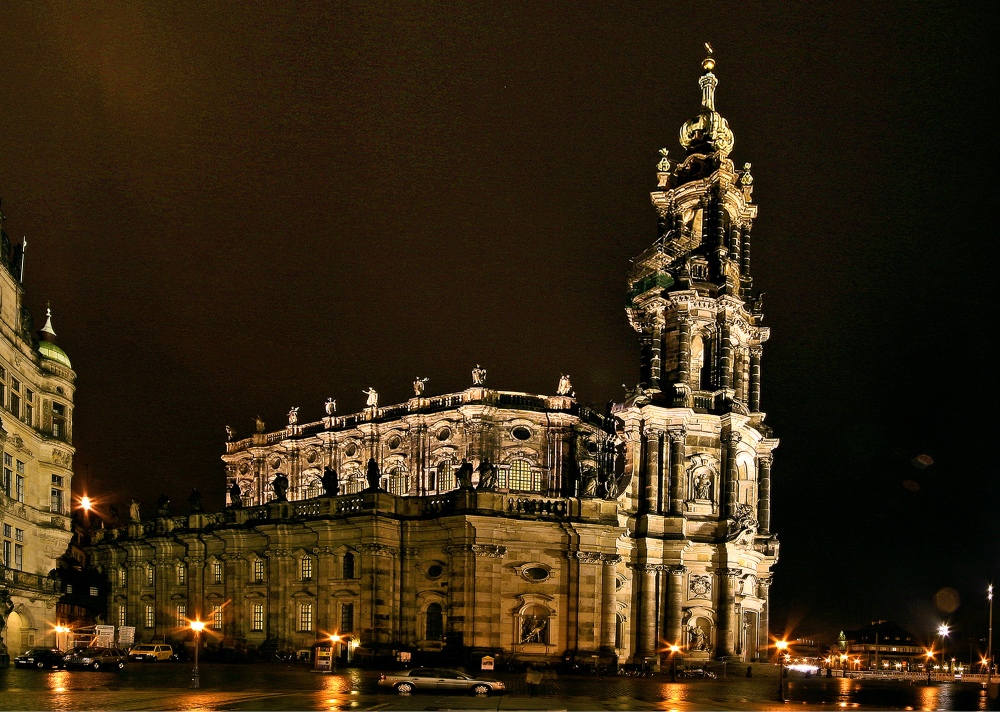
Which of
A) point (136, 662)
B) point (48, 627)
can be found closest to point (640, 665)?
point (136, 662)

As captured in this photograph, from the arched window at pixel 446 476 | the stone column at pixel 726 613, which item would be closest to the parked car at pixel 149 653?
the arched window at pixel 446 476

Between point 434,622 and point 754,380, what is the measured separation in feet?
92.8

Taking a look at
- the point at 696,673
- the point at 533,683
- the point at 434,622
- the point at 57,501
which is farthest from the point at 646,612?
the point at 57,501

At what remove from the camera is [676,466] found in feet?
219

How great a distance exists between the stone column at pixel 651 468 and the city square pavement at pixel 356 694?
1207 cm

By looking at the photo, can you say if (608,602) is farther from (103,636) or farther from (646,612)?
(103,636)

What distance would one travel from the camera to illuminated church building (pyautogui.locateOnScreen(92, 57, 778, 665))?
5925 centimetres

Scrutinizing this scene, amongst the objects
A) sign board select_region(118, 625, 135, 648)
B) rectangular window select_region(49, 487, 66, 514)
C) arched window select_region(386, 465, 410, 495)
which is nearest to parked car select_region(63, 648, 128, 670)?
rectangular window select_region(49, 487, 66, 514)

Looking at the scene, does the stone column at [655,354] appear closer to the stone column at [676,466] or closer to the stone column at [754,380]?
the stone column at [676,466]

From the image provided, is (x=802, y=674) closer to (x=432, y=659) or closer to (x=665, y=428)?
(x=665, y=428)

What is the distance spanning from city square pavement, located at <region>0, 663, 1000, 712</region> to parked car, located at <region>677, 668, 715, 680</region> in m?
4.30

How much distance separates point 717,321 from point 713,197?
9.06m

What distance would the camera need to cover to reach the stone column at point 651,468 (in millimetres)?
65812

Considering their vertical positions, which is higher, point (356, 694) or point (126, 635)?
point (356, 694)
